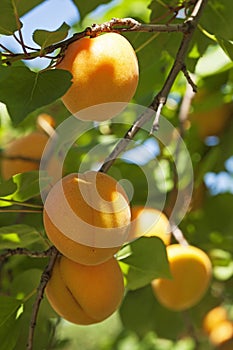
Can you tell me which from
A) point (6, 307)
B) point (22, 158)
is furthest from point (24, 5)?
point (22, 158)

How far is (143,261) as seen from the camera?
129 cm

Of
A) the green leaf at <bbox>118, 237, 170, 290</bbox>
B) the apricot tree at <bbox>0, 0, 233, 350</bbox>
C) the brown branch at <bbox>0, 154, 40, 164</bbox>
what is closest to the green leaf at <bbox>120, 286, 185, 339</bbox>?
the apricot tree at <bbox>0, 0, 233, 350</bbox>

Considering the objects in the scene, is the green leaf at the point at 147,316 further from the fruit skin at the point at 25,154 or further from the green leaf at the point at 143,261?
the green leaf at the point at 143,261

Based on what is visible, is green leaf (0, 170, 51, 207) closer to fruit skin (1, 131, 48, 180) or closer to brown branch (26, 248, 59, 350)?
brown branch (26, 248, 59, 350)

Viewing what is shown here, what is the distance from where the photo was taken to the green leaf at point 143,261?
1.27 metres

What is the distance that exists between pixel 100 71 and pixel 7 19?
182 millimetres

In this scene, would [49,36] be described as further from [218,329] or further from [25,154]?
[218,329]

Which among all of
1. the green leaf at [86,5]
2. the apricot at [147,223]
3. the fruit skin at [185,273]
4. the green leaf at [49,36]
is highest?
the green leaf at [49,36]

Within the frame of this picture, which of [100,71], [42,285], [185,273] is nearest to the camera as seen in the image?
[100,71]

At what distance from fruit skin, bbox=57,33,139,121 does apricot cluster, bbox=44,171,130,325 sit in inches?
4.8

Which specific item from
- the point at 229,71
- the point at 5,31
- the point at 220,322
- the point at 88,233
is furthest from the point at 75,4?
the point at 220,322

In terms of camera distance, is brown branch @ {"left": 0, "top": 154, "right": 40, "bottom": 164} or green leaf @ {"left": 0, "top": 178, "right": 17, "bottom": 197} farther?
brown branch @ {"left": 0, "top": 154, "right": 40, "bottom": 164}

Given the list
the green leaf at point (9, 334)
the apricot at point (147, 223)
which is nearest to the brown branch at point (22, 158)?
the apricot at point (147, 223)

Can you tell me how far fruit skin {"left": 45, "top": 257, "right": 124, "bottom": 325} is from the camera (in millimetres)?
1070
